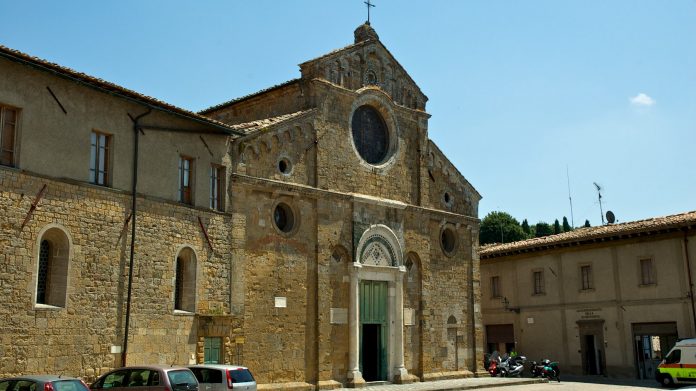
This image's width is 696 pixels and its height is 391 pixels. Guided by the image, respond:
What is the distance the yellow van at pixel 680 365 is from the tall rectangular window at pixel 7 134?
75.0 ft

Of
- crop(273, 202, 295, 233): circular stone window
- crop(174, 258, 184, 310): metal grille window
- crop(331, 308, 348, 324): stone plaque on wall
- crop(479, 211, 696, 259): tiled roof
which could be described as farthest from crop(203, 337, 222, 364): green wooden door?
crop(479, 211, 696, 259): tiled roof

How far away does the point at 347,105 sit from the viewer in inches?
1012

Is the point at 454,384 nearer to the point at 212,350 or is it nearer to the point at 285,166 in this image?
the point at 212,350

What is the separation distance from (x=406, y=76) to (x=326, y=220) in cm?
784

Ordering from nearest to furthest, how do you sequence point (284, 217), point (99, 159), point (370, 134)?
point (99, 159), point (284, 217), point (370, 134)

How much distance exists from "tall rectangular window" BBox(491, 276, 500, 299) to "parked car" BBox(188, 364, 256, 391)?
22933mm

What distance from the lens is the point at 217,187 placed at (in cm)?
2092

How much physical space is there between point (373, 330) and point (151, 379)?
39.9 feet

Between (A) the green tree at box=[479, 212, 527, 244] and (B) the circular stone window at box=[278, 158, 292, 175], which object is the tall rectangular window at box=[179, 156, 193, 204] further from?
(A) the green tree at box=[479, 212, 527, 244]

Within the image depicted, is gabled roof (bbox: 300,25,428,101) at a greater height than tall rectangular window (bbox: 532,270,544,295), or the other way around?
gabled roof (bbox: 300,25,428,101)

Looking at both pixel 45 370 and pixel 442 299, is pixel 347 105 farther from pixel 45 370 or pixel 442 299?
pixel 45 370

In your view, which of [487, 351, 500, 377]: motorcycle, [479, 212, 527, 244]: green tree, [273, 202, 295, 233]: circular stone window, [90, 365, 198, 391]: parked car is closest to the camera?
[90, 365, 198, 391]: parked car

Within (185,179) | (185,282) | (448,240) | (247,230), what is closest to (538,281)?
(448,240)

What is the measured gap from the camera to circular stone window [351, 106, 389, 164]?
26297 millimetres
